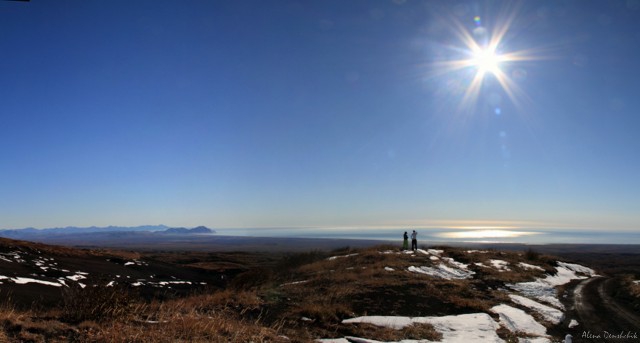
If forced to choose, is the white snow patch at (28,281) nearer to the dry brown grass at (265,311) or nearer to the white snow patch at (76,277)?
the white snow patch at (76,277)

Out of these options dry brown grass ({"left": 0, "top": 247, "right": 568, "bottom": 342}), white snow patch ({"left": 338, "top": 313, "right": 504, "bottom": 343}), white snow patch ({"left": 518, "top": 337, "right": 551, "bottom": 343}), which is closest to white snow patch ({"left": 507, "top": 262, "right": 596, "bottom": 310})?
dry brown grass ({"left": 0, "top": 247, "right": 568, "bottom": 342})

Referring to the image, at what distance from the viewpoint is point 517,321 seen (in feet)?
45.9

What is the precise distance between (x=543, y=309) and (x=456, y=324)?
6710 mm

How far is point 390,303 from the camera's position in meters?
15.4

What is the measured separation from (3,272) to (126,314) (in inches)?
846

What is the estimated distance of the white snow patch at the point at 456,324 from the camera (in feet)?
36.7

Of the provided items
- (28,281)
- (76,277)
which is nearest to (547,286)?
(28,281)

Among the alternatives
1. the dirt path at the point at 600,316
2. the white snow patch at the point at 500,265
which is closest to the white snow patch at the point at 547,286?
the dirt path at the point at 600,316

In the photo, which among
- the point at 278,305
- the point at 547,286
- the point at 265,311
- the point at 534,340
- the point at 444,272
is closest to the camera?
the point at 534,340

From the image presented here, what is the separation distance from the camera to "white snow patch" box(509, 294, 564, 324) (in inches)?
591

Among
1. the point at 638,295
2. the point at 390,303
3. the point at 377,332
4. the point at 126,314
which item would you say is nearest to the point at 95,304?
the point at 126,314

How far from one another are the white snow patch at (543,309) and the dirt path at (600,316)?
0.70 meters

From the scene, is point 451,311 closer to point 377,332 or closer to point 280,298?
point 377,332

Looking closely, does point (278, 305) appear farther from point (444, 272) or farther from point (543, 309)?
point (444, 272)
